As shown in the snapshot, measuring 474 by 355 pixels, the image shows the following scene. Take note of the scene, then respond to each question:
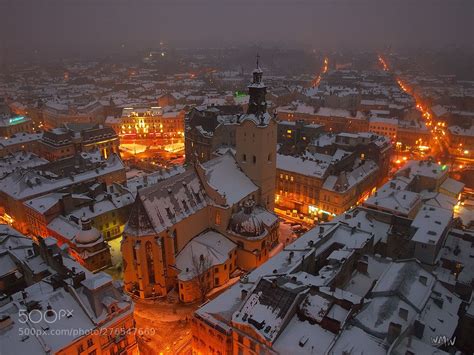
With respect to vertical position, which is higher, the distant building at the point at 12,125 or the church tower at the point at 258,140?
the church tower at the point at 258,140

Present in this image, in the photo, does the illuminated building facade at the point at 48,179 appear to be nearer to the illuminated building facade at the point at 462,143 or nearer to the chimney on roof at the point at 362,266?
the chimney on roof at the point at 362,266

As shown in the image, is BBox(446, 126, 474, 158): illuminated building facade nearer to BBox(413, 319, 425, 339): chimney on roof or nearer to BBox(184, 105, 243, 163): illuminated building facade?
BBox(184, 105, 243, 163): illuminated building facade

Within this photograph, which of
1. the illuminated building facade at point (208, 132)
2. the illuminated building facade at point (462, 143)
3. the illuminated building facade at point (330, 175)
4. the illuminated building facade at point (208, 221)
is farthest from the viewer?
the illuminated building facade at point (462, 143)

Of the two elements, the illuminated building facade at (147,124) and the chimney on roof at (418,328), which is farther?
the illuminated building facade at (147,124)

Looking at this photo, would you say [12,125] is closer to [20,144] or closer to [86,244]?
[20,144]

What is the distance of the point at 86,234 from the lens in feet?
225

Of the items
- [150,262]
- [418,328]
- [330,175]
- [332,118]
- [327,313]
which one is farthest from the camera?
[332,118]

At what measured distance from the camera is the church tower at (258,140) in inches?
2827

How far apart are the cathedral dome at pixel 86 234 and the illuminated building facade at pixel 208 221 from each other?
1005 cm

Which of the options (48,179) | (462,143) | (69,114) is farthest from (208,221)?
(69,114)

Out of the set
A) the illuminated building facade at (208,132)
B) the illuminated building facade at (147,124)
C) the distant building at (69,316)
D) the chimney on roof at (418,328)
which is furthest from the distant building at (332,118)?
the distant building at (69,316)

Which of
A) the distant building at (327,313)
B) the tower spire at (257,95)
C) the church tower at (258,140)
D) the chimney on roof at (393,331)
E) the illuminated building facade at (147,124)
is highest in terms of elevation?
the tower spire at (257,95)

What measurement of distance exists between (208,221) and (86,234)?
21468 millimetres

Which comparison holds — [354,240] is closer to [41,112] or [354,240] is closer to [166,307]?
[166,307]
